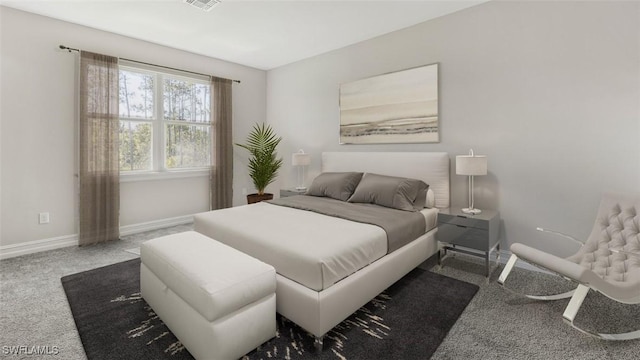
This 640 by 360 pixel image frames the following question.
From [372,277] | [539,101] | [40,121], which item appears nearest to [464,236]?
[372,277]

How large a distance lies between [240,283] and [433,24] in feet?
11.7

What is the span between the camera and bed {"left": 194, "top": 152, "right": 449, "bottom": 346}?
71.5 inches

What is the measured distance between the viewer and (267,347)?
5.90 ft

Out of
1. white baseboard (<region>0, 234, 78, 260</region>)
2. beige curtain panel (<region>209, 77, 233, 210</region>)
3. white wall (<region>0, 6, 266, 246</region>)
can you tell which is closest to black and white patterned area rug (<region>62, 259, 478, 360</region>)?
white baseboard (<region>0, 234, 78, 260</region>)

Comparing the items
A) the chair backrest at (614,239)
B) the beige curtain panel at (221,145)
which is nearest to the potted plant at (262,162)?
the beige curtain panel at (221,145)

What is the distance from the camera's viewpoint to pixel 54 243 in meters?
3.65

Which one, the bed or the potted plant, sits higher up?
the potted plant

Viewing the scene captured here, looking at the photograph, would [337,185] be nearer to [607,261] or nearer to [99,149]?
[607,261]

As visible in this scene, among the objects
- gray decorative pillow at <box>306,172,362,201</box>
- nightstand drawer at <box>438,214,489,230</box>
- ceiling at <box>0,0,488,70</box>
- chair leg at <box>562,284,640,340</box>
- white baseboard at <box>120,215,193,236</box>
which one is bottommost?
chair leg at <box>562,284,640,340</box>

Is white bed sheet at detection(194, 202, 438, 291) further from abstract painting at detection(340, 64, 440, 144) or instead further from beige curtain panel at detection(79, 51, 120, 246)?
beige curtain panel at detection(79, 51, 120, 246)

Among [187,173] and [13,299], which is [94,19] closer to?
[187,173]

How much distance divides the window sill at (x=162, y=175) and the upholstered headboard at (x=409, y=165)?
7.72ft

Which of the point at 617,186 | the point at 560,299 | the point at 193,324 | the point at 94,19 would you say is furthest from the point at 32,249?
the point at 617,186

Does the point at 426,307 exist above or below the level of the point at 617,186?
below
